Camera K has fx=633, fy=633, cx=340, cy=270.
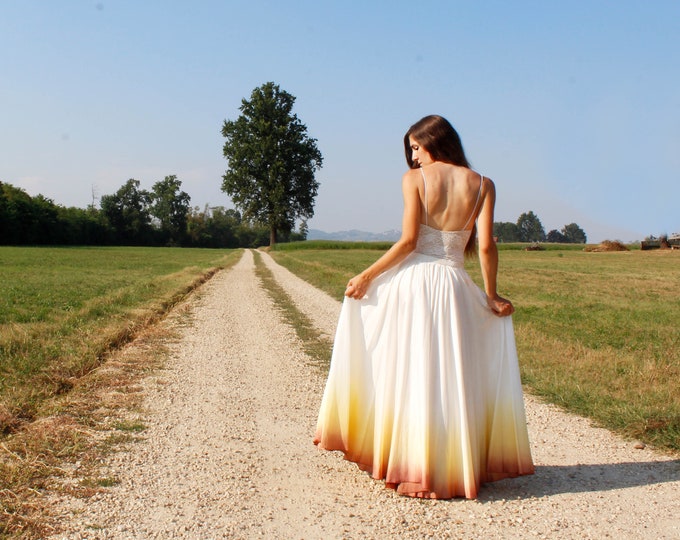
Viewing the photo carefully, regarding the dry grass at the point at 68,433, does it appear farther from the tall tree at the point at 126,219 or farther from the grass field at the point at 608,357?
the tall tree at the point at 126,219

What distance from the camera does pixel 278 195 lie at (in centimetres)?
6519

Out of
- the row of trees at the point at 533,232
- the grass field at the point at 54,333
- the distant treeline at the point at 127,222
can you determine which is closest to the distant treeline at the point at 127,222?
the distant treeline at the point at 127,222

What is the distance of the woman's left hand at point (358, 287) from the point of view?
4152mm

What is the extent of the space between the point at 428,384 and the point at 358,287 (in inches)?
31.2

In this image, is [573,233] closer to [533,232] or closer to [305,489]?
[533,232]

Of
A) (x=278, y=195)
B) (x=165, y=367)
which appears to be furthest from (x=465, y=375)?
(x=278, y=195)

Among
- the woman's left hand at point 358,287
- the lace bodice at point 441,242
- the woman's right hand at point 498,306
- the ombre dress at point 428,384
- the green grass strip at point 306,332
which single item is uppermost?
the lace bodice at point 441,242

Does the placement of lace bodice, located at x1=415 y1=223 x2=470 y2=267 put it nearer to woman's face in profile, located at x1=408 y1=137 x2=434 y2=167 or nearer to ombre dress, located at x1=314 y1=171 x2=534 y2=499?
ombre dress, located at x1=314 y1=171 x2=534 y2=499

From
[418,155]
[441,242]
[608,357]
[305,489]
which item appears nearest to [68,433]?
[305,489]

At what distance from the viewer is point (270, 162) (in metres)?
67.2

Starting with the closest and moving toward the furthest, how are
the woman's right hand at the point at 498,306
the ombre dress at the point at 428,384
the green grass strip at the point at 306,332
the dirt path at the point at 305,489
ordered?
1. the dirt path at the point at 305,489
2. the ombre dress at the point at 428,384
3. the woman's right hand at the point at 498,306
4. the green grass strip at the point at 306,332

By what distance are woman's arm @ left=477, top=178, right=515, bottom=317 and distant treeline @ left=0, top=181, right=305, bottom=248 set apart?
6588 centimetres

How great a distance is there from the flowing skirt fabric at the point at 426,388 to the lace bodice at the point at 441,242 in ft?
0.18

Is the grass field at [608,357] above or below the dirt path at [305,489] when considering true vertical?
below
